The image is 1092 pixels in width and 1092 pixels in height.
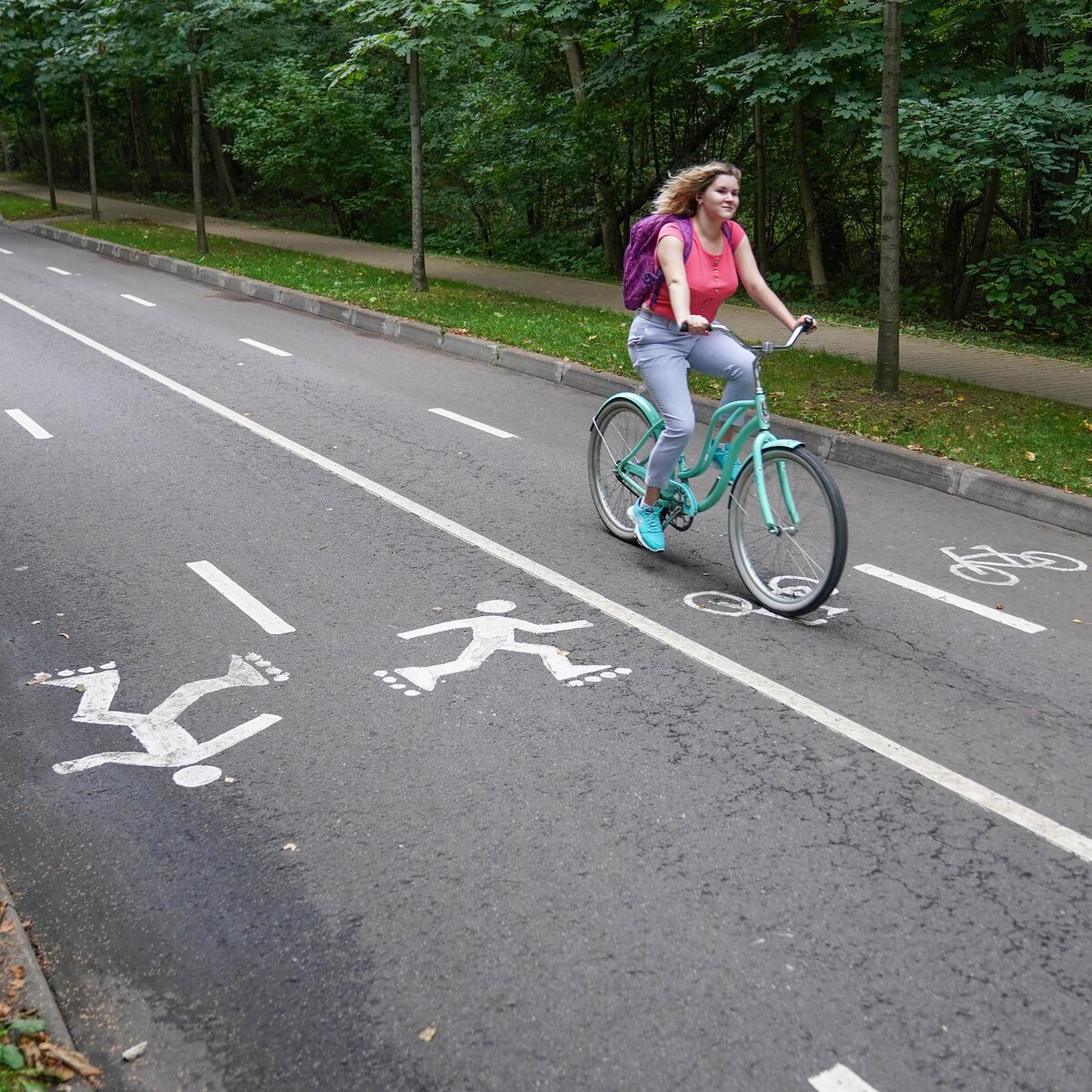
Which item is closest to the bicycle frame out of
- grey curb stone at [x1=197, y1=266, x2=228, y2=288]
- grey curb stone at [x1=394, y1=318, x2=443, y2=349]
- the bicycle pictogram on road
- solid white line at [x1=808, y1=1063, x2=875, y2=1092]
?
the bicycle pictogram on road

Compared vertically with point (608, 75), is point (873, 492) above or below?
below

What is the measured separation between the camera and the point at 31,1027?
9.29 ft

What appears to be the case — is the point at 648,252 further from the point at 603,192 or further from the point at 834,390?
the point at 603,192

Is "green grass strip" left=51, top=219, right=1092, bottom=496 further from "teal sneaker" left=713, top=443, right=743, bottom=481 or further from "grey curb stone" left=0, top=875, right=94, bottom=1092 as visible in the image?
"grey curb stone" left=0, top=875, right=94, bottom=1092

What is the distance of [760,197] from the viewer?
731 inches

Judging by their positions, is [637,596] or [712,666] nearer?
[712,666]

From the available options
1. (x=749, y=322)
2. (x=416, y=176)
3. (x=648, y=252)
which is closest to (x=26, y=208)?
(x=416, y=176)

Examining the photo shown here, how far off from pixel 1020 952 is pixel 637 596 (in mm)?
2976

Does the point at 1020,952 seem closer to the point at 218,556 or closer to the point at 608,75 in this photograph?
the point at 218,556

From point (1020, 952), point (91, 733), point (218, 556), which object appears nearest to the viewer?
point (1020, 952)

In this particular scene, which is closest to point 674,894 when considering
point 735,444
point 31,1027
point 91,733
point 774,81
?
point 31,1027

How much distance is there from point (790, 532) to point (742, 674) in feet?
2.91

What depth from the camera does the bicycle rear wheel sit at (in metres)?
6.78

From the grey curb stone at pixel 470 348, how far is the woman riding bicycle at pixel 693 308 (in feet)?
23.2
